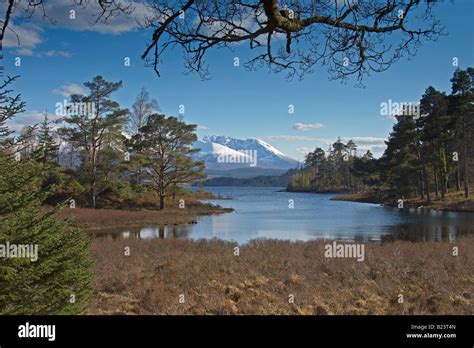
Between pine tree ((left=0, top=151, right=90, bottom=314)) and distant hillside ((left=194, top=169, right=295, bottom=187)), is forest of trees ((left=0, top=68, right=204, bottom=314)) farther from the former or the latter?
distant hillside ((left=194, top=169, right=295, bottom=187))

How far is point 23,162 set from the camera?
4438 mm

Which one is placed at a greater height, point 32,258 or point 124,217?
point 32,258

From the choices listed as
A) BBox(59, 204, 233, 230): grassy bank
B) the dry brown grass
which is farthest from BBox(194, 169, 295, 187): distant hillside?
the dry brown grass

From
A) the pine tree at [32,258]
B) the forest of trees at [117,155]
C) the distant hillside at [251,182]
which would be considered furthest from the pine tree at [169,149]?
the distant hillside at [251,182]

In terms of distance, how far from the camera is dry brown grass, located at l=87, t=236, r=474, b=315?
7.30 meters

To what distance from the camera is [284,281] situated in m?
9.55

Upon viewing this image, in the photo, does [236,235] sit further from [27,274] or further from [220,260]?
[27,274]

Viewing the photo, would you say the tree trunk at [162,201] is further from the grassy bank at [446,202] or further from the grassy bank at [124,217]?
the grassy bank at [446,202]

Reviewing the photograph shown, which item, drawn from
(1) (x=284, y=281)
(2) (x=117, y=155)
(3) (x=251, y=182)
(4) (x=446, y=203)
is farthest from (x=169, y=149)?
(3) (x=251, y=182)

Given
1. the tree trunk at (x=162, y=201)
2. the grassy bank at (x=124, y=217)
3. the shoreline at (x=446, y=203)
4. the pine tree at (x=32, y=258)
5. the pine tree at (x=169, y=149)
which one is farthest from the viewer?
the shoreline at (x=446, y=203)

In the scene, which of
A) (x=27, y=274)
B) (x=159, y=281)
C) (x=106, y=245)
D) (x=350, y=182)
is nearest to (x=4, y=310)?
(x=27, y=274)

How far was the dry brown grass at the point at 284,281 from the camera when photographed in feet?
23.9

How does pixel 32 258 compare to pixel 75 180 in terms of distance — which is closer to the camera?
pixel 32 258

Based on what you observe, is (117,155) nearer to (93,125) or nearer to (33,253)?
(93,125)
